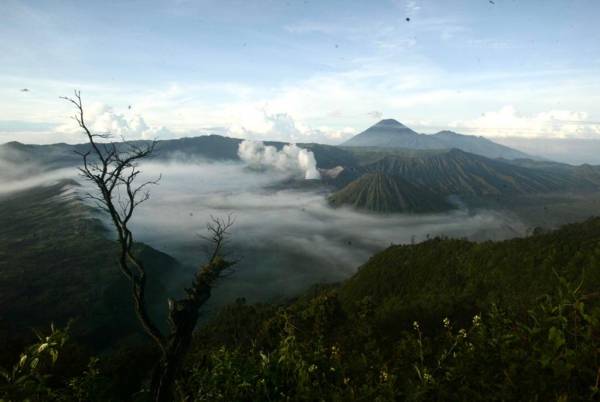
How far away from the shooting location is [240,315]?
445 feet

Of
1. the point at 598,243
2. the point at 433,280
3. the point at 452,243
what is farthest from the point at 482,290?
the point at 452,243

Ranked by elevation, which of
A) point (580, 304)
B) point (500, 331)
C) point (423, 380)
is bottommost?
point (423, 380)

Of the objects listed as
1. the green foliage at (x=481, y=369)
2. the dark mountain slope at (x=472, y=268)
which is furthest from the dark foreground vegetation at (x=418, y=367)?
the dark mountain slope at (x=472, y=268)

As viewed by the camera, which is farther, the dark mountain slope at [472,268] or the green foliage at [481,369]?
the dark mountain slope at [472,268]

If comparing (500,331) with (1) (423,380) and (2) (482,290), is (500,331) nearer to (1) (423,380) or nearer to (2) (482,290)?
(1) (423,380)

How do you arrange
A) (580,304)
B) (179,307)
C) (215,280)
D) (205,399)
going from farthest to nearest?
(215,280) < (179,307) < (205,399) < (580,304)

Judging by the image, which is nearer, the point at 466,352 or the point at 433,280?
the point at 466,352

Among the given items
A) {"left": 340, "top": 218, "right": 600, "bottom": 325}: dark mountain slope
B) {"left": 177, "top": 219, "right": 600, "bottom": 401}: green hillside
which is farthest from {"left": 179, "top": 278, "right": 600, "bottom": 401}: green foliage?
{"left": 340, "top": 218, "right": 600, "bottom": 325}: dark mountain slope

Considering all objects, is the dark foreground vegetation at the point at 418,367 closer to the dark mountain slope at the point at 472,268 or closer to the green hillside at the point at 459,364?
the green hillside at the point at 459,364

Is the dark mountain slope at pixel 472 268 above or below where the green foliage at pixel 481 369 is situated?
below

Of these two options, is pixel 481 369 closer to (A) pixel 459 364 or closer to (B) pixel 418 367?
(A) pixel 459 364

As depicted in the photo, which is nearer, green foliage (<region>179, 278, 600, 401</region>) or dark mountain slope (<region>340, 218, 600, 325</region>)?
green foliage (<region>179, 278, 600, 401</region>)

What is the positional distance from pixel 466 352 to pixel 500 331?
2.05ft

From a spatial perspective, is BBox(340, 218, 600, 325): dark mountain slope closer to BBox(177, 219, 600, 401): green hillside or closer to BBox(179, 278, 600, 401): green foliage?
BBox(177, 219, 600, 401): green hillside
